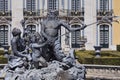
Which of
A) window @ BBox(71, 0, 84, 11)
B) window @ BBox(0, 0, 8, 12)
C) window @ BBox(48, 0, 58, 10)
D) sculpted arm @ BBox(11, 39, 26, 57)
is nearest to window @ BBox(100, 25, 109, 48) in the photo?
window @ BBox(71, 0, 84, 11)

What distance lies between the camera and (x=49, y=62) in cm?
1652

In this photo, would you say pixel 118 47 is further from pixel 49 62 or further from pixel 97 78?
pixel 49 62

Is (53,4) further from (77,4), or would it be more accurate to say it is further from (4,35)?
(4,35)

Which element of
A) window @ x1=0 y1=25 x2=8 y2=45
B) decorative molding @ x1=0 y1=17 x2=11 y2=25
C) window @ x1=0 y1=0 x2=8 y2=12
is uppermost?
window @ x1=0 y1=0 x2=8 y2=12

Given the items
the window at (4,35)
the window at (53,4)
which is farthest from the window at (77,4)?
the window at (4,35)

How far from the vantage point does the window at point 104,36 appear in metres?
39.9

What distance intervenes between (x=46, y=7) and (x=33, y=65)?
2402 centimetres

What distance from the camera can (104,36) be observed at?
39.9 meters

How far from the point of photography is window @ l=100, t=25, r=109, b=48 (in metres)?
39.9

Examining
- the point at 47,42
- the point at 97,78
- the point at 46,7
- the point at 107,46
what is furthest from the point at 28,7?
the point at 47,42

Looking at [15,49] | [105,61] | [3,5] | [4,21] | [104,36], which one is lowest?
[105,61]

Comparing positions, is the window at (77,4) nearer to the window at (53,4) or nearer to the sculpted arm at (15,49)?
the window at (53,4)

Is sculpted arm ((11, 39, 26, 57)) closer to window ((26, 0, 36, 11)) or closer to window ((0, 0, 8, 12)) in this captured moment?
window ((26, 0, 36, 11))

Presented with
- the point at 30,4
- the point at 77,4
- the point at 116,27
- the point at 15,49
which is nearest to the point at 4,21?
the point at 30,4
